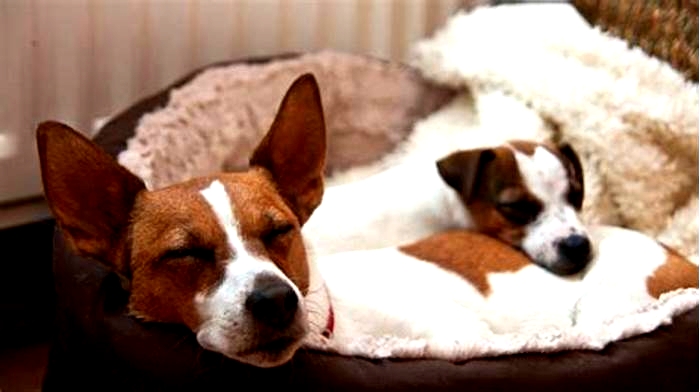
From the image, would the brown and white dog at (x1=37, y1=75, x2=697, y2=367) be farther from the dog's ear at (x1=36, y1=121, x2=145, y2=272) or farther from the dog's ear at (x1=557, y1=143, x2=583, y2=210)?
the dog's ear at (x1=557, y1=143, x2=583, y2=210)

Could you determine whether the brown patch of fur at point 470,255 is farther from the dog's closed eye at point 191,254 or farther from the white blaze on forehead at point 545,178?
the dog's closed eye at point 191,254

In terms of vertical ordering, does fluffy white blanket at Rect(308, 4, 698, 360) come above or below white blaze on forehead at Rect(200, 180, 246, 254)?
below

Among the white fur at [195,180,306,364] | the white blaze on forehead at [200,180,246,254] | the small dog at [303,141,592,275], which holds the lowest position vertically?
the small dog at [303,141,592,275]

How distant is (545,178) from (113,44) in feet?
3.10

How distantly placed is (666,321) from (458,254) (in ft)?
1.42

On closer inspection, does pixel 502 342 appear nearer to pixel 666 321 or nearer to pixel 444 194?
pixel 666 321

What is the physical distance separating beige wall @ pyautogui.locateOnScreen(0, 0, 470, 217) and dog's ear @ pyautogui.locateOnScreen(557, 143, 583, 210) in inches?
25.2

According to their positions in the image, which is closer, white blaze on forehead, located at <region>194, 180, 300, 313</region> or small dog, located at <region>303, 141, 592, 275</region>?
white blaze on forehead, located at <region>194, 180, 300, 313</region>

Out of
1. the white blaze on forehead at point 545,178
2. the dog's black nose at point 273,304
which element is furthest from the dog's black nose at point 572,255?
the dog's black nose at point 273,304

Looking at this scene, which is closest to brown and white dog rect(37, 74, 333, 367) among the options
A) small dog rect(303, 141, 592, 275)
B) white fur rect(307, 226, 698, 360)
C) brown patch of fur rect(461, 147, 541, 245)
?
white fur rect(307, 226, 698, 360)

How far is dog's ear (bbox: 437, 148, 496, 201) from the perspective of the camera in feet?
7.35

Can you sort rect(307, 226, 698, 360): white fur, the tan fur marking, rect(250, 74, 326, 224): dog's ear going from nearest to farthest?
rect(250, 74, 326, 224): dog's ear → rect(307, 226, 698, 360): white fur → the tan fur marking

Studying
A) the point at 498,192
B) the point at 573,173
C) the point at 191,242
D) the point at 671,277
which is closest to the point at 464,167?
the point at 498,192

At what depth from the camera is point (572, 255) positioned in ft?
6.96
